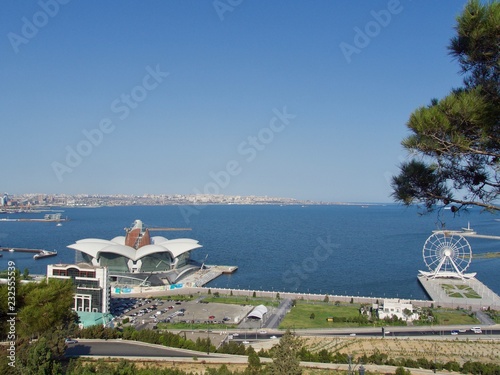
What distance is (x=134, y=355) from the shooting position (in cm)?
1310

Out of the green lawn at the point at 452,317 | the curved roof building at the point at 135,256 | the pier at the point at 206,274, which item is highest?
the curved roof building at the point at 135,256

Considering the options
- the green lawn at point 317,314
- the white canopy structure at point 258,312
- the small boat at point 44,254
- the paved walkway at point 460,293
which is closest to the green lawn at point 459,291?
the paved walkway at point 460,293

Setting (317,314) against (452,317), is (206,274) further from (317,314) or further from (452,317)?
(452,317)

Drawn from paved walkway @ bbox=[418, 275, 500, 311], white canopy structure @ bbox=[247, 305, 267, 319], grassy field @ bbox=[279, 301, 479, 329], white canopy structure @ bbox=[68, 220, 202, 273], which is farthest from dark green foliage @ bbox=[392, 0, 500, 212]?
white canopy structure @ bbox=[68, 220, 202, 273]

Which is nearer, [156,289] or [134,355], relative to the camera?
[134,355]

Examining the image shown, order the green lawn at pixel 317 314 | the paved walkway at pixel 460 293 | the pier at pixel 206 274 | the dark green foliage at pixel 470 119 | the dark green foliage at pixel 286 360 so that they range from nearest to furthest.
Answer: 1. the dark green foliage at pixel 470 119
2. the dark green foliage at pixel 286 360
3. the green lawn at pixel 317 314
4. the paved walkway at pixel 460 293
5. the pier at pixel 206 274

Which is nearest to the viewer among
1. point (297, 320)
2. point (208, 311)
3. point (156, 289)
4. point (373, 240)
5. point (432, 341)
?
point (432, 341)

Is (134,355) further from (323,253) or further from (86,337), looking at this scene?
(323,253)

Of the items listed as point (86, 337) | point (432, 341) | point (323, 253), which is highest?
point (323, 253)

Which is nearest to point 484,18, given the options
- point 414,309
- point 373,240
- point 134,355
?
point 134,355

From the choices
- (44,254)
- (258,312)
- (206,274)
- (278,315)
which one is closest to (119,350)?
(258,312)

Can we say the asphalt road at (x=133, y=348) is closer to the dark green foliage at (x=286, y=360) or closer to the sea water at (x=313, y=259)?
the dark green foliage at (x=286, y=360)

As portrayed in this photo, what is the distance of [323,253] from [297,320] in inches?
881

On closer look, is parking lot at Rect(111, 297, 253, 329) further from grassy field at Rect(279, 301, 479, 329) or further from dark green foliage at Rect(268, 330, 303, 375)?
dark green foliage at Rect(268, 330, 303, 375)
